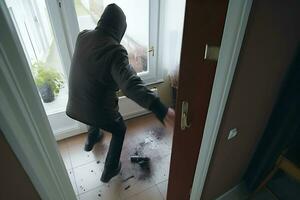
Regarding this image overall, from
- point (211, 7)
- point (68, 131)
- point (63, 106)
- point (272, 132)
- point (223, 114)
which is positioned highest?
point (211, 7)

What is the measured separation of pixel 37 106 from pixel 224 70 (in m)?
0.70

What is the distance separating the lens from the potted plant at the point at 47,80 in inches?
75.5

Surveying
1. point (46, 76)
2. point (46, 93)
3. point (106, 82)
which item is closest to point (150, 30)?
point (106, 82)

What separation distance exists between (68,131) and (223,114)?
181 centimetres

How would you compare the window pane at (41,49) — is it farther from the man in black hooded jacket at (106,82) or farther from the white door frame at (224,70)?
the white door frame at (224,70)

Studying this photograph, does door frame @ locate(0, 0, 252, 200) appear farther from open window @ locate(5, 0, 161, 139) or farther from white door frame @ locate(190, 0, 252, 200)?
open window @ locate(5, 0, 161, 139)

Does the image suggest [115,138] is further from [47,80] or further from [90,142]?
[47,80]

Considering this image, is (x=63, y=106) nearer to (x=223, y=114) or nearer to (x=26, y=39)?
(x=26, y=39)

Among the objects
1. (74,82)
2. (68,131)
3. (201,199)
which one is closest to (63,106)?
(68,131)

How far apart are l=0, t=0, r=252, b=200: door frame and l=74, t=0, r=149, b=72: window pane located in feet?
4.90

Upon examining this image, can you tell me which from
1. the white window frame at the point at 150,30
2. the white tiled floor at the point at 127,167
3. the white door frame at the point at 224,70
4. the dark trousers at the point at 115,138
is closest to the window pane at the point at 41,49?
the white window frame at the point at 150,30

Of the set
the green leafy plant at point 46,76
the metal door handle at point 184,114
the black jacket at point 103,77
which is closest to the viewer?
Result: the metal door handle at point 184,114

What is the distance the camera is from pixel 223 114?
96 cm

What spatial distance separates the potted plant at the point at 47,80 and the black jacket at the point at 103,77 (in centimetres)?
48
